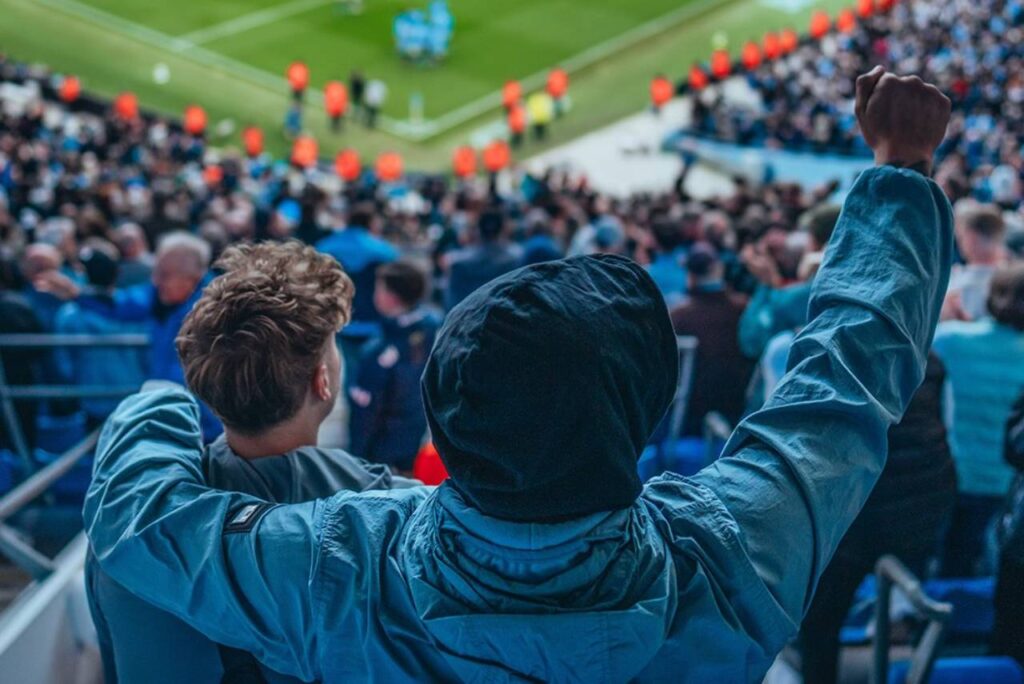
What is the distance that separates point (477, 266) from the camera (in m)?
6.04

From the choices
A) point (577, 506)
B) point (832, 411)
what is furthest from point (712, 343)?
point (577, 506)

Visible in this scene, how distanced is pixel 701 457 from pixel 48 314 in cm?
355

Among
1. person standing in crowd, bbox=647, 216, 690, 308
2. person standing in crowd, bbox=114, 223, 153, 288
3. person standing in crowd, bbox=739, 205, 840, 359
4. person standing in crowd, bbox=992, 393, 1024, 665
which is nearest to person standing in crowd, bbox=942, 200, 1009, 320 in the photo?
person standing in crowd, bbox=739, 205, 840, 359

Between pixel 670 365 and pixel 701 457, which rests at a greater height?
pixel 670 365

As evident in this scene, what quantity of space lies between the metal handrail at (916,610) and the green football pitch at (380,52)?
69.0 ft

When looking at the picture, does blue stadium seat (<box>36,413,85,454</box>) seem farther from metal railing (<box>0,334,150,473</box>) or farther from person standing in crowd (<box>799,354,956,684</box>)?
person standing in crowd (<box>799,354,956,684</box>)

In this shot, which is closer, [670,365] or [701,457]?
[670,365]

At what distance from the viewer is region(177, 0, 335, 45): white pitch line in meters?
27.2

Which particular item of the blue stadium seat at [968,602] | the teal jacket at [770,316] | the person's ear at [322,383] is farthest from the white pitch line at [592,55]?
the person's ear at [322,383]

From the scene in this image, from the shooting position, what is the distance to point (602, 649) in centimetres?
134

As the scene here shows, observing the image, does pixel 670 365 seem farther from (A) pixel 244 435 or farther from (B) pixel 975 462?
(B) pixel 975 462

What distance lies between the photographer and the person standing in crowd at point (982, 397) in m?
3.53

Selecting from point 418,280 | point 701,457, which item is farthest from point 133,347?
point 701,457

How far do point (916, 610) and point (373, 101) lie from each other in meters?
22.4
